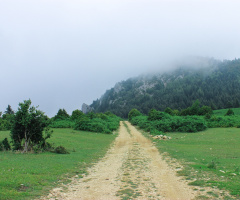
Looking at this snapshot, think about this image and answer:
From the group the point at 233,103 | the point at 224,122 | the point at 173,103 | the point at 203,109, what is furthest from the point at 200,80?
the point at 224,122

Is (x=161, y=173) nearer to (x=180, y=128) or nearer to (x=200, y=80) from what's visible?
(x=180, y=128)

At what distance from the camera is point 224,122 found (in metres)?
48.7

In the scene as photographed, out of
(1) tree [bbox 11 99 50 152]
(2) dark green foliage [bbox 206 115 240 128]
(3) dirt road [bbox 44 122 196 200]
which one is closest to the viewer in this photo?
(3) dirt road [bbox 44 122 196 200]

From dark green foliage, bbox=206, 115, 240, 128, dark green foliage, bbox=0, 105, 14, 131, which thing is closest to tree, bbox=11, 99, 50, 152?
dark green foliage, bbox=0, 105, 14, 131

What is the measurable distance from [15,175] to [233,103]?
138666mm

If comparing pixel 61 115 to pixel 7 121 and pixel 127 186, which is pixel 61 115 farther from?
pixel 127 186

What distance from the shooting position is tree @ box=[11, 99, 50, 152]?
64.2 ft

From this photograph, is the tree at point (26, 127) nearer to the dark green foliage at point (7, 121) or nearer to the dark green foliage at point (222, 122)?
the dark green foliage at point (7, 121)

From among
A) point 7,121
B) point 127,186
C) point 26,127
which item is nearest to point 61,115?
point 7,121

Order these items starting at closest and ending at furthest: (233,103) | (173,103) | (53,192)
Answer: (53,192) → (233,103) → (173,103)

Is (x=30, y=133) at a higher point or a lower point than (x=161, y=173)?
higher

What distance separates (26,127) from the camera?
1964 cm

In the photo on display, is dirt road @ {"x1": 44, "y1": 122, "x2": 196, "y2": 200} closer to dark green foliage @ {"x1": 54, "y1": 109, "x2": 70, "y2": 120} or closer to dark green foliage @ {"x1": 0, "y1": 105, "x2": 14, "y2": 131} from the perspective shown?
dark green foliage @ {"x1": 0, "y1": 105, "x2": 14, "y2": 131}

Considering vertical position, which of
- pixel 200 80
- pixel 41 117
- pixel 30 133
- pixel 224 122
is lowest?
pixel 224 122
